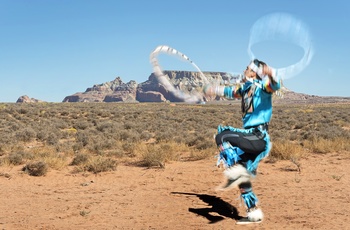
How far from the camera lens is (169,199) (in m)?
6.71

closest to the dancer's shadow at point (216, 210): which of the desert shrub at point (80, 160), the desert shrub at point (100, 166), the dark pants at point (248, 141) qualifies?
the dark pants at point (248, 141)

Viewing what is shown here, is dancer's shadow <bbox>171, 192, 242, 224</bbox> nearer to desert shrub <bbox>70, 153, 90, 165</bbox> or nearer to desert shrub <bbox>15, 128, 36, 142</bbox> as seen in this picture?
desert shrub <bbox>70, 153, 90, 165</bbox>

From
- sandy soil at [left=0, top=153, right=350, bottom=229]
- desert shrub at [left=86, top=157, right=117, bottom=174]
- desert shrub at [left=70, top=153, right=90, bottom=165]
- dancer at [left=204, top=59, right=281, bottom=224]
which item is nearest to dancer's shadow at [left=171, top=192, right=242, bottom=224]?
sandy soil at [left=0, top=153, right=350, bottom=229]

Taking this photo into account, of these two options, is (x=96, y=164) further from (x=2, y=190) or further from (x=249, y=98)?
(x=249, y=98)

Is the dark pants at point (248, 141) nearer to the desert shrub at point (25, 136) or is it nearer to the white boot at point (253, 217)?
the white boot at point (253, 217)

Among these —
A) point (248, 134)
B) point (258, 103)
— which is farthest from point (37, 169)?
point (258, 103)

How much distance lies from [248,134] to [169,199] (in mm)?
2821

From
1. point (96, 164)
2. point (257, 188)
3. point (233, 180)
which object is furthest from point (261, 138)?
point (96, 164)

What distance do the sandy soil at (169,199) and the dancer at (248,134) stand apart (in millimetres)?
864

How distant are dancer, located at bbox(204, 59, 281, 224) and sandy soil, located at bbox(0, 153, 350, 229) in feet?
2.84

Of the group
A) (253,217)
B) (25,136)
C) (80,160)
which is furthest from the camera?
(25,136)

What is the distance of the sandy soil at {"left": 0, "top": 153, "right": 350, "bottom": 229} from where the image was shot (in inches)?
213

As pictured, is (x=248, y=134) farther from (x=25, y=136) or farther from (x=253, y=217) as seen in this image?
(x=25, y=136)

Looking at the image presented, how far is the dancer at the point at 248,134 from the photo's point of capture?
4.54 m
